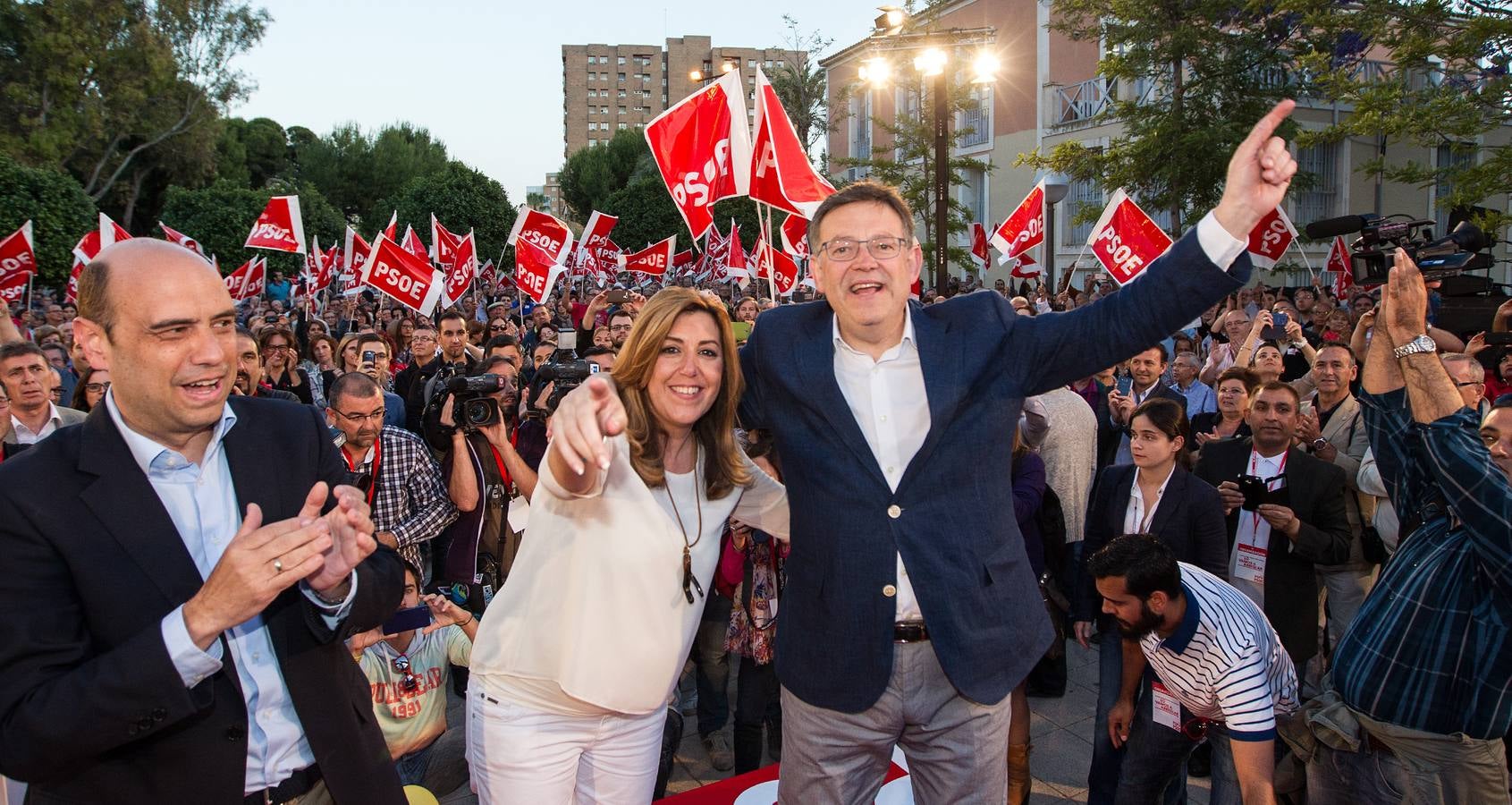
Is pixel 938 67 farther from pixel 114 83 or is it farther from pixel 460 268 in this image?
pixel 114 83

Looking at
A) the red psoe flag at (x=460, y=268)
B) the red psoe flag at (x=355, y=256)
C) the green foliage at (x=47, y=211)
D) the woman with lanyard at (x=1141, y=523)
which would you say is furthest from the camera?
the green foliage at (x=47, y=211)

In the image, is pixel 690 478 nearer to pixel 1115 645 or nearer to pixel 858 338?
pixel 858 338

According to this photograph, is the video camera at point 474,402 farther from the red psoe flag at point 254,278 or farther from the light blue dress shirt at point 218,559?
the red psoe flag at point 254,278

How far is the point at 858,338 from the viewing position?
244cm

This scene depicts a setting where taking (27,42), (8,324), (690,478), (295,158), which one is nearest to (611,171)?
(295,158)

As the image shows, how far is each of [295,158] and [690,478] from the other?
55817mm

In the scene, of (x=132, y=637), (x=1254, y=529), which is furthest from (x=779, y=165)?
(x=132, y=637)

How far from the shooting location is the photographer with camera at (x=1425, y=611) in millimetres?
2719

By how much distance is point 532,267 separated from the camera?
12.9m

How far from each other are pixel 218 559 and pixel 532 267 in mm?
11275

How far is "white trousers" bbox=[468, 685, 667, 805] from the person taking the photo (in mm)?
2469

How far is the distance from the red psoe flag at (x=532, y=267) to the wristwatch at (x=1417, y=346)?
11.0 metres

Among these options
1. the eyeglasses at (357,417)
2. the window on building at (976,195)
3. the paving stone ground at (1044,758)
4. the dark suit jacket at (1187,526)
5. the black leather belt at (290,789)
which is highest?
the window on building at (976,195)

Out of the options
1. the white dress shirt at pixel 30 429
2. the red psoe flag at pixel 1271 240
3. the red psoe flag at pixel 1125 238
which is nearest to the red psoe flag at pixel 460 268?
the red psoe flag at pixel 1125 238
